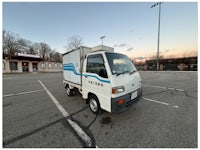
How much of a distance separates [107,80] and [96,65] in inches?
29.8

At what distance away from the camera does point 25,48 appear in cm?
4653

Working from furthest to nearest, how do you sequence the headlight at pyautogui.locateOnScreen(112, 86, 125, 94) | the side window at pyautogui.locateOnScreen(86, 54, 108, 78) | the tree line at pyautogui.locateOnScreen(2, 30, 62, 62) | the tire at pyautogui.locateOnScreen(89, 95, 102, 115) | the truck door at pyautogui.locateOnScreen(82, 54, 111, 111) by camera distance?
the tree line at pyautogui.locateOnScreen(2, 30, 62, 62) → the tire at pyautogui.locateOnScreen(89, 95, 102, 115) → the side window at pyautogui.locateOnScreen(86, 54, 108, 78) → the truck door at pyautogui.locateOnScreen(82, 54, 111, 111) → the headlight at pyautogui.locateOnScreen(112, 86, 125, 94)

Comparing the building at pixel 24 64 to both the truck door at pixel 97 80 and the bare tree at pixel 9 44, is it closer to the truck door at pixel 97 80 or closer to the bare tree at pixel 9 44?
the bare tree at pixel 9 44

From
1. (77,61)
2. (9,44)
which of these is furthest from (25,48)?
(77,61)

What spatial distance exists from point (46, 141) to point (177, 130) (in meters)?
3.27

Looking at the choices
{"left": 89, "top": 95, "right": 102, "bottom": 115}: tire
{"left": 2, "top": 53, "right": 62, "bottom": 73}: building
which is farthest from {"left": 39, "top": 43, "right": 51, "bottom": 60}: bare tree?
{"left": 89, "top": 95, "right": 102, "bottom": 115}: tire

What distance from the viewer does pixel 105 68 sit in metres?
2.92

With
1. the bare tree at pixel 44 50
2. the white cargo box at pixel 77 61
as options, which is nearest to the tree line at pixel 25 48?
the bare tree at pixel 44 50

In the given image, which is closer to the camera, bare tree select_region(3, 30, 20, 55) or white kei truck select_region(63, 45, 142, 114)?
white kei truck select_region(63, 45, 142, 114)

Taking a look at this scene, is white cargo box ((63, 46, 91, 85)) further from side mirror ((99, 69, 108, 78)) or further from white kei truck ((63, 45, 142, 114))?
side mirror ((99, 69, 108, 78))

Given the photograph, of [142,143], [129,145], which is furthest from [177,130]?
[129,145]

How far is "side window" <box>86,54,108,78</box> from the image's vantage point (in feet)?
9.80

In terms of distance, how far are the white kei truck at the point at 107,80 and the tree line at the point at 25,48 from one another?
37.1 metres

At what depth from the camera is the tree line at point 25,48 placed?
3847 centimetres
